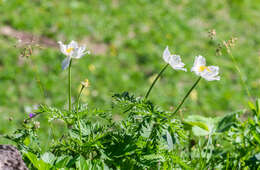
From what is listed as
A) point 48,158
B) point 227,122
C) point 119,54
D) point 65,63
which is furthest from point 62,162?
point 119,54

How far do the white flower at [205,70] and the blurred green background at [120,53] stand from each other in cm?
256

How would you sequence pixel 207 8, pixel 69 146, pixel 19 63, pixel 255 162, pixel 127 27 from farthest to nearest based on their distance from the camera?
1. pixel 207 8
2. pixel 127 27
3. pixel 19 63
4. pixel 255 162
5. pixel 69 146

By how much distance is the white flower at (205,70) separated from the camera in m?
1.61

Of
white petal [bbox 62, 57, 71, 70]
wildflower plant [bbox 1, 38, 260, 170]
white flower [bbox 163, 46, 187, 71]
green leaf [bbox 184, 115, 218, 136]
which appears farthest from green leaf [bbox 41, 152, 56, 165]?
green leaf [bbox 184, 115, 218, 136]

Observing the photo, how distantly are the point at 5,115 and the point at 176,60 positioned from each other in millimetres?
2944

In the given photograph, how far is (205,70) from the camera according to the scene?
A: 5.27ft

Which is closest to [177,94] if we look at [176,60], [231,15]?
[231,15]

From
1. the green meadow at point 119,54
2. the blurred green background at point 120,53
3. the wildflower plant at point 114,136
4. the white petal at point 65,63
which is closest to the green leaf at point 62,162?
the wildflower plant at point 114,136

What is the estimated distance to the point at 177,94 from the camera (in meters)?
4.84

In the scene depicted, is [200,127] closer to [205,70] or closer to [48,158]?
[205,70]

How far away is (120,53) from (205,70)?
368 centimetres

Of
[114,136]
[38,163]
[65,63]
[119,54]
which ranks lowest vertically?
[38,163]

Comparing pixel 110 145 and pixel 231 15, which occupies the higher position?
pixel 231 15

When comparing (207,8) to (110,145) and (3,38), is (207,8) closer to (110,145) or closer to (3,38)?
(3,38)
